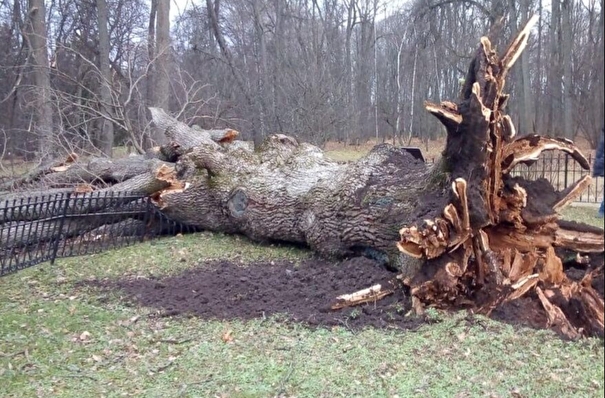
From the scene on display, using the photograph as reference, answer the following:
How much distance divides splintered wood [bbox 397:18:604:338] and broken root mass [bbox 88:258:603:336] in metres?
0.18

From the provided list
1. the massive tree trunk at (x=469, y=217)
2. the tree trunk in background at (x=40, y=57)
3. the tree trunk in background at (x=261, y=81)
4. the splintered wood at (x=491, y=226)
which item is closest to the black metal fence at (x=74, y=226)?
the massive tree trunk at (x=469, y=217)

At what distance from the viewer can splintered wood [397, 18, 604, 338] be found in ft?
13.7

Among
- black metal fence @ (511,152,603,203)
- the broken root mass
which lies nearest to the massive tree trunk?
the broken root mass

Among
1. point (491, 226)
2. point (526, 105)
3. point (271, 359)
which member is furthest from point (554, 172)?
point (271, 359)

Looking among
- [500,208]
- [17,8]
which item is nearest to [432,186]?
[500,208]

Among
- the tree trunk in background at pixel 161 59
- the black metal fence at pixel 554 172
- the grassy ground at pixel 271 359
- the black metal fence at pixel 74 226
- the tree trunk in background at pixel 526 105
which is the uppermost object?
the tree trunk in background at pixel 161 59

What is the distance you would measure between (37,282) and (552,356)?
5.18 meters

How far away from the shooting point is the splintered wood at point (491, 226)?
4184 mm

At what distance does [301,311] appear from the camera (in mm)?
4832

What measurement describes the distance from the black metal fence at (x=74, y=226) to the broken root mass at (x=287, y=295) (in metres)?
1.61

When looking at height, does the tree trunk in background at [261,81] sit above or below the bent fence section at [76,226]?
above

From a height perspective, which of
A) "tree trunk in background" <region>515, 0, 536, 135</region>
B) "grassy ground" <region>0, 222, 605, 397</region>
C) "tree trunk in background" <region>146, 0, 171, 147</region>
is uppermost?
"tree trunk in background" <region>146, 0, 171, 147</region>

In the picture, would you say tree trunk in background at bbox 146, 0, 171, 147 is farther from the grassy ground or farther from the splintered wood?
the splintered wood

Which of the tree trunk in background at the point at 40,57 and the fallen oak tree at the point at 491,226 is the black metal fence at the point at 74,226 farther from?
the tree trunk in background at the point at 40,57
